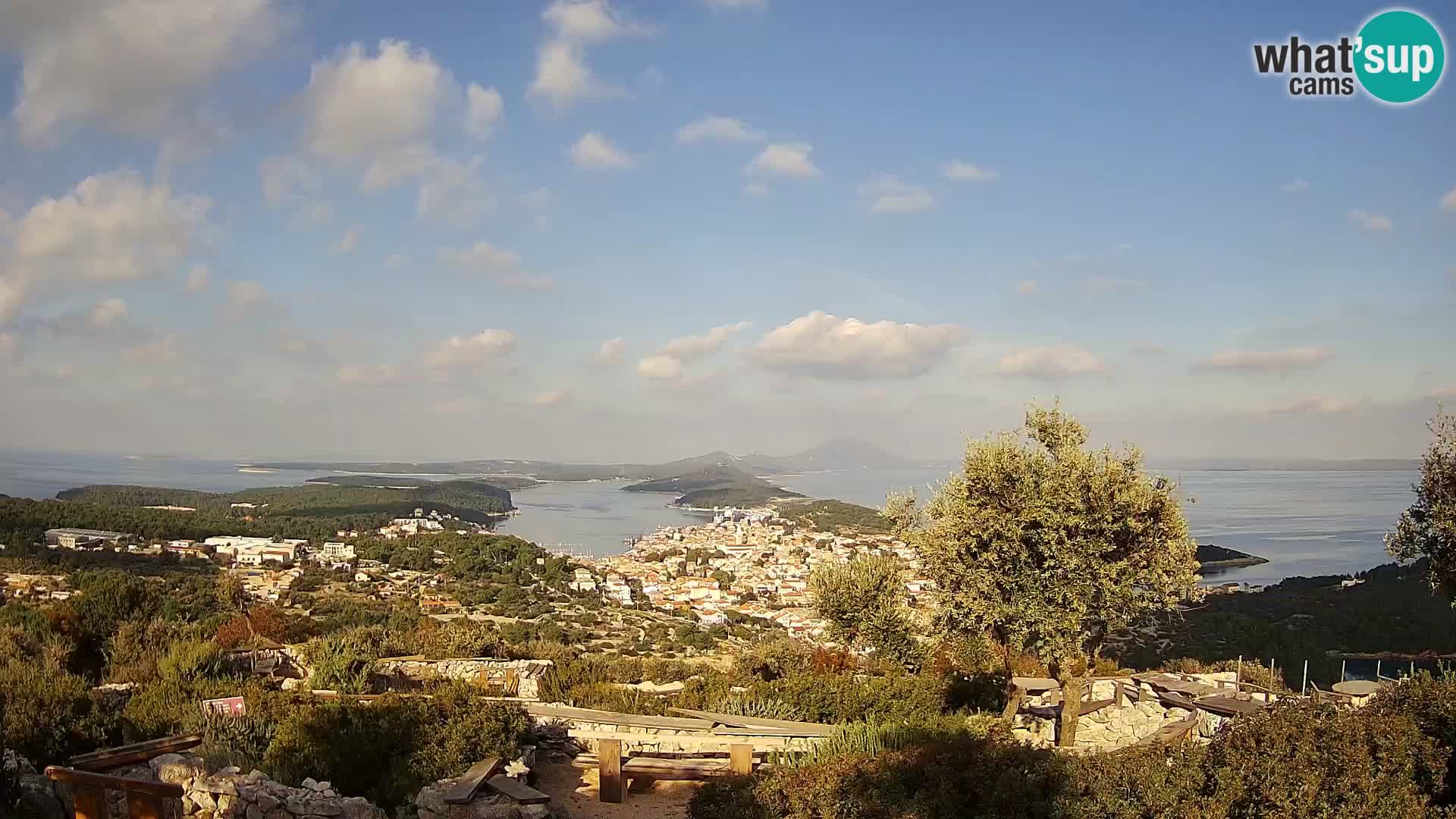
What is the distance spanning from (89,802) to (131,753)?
5.19ft

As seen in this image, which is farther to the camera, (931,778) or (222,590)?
(222,590)

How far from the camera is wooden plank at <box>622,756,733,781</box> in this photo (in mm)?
7418

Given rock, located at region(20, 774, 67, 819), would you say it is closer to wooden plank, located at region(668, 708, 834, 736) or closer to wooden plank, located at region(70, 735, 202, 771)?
wooden plank, located at region(70, 735, 202, 771)

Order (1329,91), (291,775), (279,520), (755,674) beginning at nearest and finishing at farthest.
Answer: (291,775) < (1329,91) < (755,674) < (279,520)

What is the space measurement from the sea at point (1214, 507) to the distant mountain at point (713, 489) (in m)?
3.98

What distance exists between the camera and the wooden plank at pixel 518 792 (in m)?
6.34

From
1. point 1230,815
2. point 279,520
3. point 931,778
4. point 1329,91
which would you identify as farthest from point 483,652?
point 279,520

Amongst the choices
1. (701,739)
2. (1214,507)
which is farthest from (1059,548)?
(1214,507)

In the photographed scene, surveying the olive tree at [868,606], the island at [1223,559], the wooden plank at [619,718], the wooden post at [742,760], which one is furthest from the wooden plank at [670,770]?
the island at [1223,559]

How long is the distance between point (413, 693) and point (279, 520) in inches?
1523

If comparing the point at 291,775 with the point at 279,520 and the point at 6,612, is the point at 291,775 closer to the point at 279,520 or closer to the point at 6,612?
the point at 6,612

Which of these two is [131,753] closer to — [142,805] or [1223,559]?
[142,805]

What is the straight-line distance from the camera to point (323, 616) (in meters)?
18.6

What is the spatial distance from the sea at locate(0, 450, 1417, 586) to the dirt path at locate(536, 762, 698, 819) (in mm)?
4444
